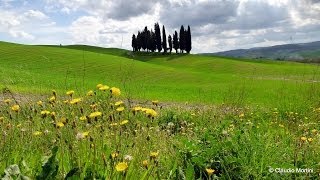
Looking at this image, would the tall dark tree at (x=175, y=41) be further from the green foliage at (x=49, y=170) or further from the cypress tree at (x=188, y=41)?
the green foliage at (x=49, y=170)

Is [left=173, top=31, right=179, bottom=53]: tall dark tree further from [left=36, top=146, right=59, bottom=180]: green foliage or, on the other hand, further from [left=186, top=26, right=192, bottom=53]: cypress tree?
[left=36, top=146, right=59, bottom=180]: green foliage

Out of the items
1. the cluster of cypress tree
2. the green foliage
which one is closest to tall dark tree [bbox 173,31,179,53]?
the cluster of cypress tree

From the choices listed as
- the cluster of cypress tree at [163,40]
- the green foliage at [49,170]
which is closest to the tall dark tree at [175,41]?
the cluster of cypress tree at [163,40]

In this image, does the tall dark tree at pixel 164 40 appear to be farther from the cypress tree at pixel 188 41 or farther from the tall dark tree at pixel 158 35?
the cypress tree at pixel 188 41

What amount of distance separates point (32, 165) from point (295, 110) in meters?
9.33

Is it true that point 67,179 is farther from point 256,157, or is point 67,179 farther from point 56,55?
point 56,55

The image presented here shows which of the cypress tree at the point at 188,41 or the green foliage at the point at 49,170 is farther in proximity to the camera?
the cypress tree at the point at 188,41

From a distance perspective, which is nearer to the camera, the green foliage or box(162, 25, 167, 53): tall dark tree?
the green foliage

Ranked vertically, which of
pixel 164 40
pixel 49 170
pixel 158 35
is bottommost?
pixel 49 170

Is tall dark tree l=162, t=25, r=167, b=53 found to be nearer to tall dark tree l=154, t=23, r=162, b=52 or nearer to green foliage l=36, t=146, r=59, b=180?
tall dark tree l=154, t=23, r=162, b=52

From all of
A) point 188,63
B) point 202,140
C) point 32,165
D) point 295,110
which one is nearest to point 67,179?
point 32,165

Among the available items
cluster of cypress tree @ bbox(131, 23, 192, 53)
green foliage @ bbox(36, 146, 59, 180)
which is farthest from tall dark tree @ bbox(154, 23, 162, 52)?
green foliage @ bbox(36, 146, 59, 180)

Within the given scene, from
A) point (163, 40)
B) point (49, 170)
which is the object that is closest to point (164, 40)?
point (163, 40)

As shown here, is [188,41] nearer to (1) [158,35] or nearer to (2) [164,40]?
(2) [164,40]
